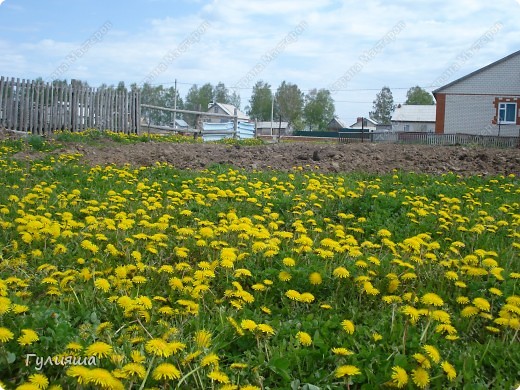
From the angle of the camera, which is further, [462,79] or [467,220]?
[462,79]

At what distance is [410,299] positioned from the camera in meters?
3.15

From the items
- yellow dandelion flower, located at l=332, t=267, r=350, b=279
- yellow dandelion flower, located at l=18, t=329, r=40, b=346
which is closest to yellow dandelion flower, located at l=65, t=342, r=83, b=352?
yellow dandelion flower, located at l=18, t=329, r=40, b=346

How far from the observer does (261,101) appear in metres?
83.6

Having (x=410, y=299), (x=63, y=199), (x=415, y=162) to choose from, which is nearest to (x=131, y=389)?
(x=410, y=299)

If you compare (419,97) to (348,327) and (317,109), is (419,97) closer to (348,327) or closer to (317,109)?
(317,109)

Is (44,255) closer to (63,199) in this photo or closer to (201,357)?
(63,199)

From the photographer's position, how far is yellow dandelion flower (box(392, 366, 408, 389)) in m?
2.19

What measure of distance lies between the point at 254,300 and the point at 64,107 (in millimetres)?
15701

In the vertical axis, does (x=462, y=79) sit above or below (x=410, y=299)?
above

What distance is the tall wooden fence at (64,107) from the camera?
51.7 ft

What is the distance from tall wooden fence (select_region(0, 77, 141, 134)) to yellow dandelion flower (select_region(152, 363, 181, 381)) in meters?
15.2

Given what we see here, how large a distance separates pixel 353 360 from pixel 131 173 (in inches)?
213

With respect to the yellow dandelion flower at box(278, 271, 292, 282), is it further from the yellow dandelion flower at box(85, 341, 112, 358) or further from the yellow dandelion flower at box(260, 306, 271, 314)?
the yellow dandelion flower at box(85, 341, 112, 358)

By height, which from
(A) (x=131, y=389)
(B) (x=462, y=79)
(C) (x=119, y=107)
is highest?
(B) (x=462, y=79)
